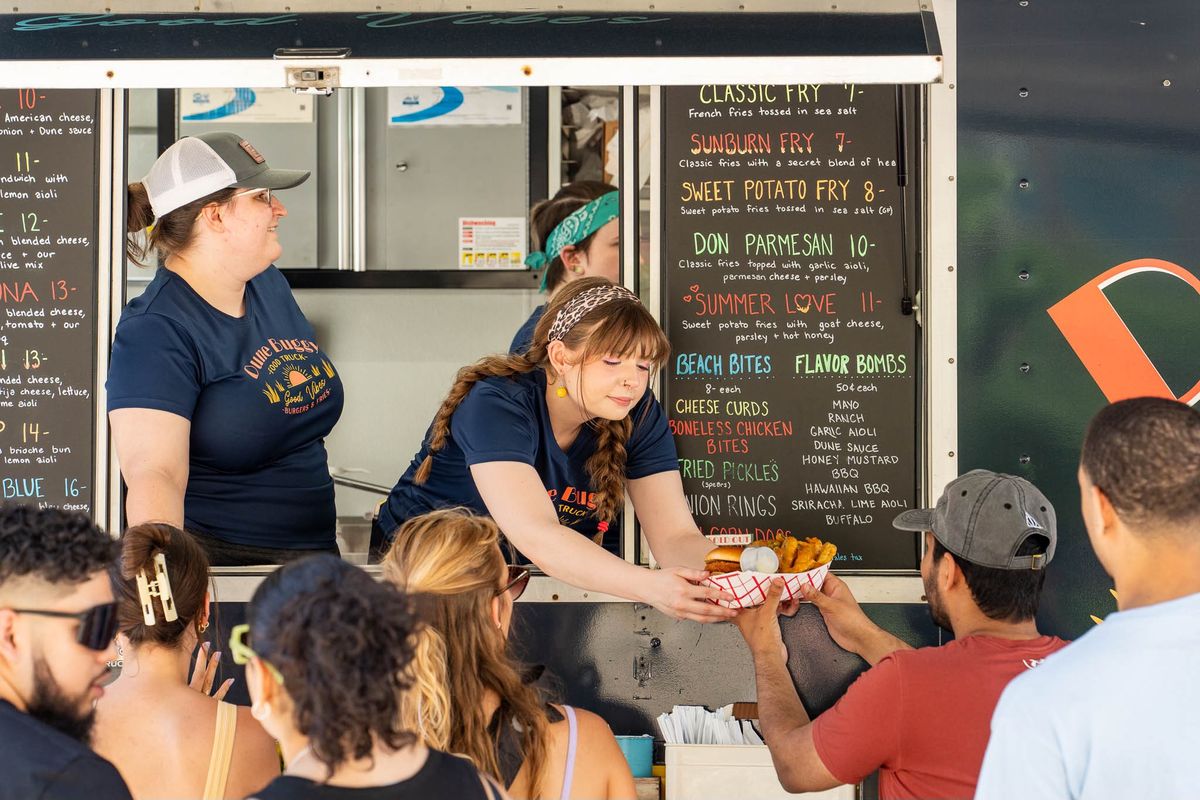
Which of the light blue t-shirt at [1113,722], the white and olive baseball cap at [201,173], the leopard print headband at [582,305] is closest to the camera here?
the light blue t-shirt at [1113,722]

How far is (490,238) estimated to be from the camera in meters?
5.36

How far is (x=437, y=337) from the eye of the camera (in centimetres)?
547

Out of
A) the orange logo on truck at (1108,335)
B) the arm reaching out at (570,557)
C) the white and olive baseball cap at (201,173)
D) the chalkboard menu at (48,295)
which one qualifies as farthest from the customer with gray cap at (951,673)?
the chalkboard menu at (48,295)

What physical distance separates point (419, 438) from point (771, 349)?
223 centimetres

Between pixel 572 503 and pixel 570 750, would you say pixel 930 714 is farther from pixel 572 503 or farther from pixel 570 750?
pixel 572 503

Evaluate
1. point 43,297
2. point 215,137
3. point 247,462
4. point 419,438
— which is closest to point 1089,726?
point 247,462

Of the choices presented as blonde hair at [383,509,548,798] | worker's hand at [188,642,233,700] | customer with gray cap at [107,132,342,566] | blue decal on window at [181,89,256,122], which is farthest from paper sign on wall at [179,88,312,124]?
blonde hair at [383,509,548,798]

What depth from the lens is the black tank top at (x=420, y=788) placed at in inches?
65.4

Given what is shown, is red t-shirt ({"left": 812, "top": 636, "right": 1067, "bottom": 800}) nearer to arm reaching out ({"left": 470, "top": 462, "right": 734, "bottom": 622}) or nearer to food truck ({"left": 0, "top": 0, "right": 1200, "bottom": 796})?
arm reaching out ({"left": 470, "top": 462, "right": 734, "bottom": 622})

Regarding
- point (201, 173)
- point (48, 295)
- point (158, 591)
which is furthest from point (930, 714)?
point (48, 295)

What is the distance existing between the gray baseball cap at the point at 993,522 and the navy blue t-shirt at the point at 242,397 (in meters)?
1.66

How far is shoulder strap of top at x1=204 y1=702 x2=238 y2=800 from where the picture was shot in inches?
93.3

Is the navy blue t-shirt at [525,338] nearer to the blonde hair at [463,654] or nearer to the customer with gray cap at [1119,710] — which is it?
the blonde hair at [463,654]

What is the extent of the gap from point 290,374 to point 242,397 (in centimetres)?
15
